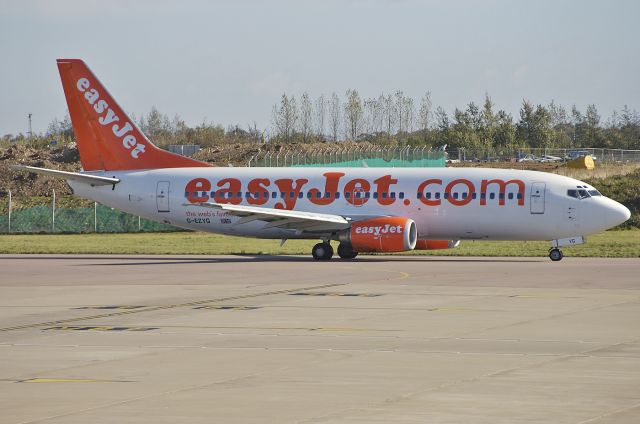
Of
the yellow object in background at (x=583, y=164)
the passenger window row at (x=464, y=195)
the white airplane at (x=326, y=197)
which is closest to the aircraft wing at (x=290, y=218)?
the white airplane at (x=326, y=197)

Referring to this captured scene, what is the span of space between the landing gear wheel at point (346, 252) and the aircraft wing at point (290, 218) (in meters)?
0.96

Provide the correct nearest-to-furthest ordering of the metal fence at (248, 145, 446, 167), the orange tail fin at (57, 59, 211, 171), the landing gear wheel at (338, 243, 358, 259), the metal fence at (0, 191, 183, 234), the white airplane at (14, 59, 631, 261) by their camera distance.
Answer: the white airplane at (14, 59, 631, 261), the landing gear wheel at (338, 243, 358, 259), the orange tail fin at (57, 59, 211, 171), the metal fence at (0, 191, 183, 234), the metal fence at (248, 145, 446, 167)

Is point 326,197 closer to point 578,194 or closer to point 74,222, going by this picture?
point 578,194

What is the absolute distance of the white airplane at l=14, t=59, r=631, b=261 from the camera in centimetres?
4534

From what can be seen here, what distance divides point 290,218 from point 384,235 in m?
3.64

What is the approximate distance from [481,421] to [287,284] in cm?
2074

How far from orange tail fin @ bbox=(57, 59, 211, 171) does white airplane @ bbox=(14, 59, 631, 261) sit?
4cm

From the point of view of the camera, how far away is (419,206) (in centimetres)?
4656

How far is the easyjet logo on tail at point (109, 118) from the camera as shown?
51031mm

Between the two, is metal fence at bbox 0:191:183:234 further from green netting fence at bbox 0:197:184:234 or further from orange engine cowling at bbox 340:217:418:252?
orange engine cowling at bbox 340:217:418:252

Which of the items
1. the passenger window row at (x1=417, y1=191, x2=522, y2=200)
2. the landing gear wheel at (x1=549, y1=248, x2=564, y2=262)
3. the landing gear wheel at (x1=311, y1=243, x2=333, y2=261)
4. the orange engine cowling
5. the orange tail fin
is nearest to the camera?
the landing gear wheel at (x1=549, y1=248, x2=564, y2=262)

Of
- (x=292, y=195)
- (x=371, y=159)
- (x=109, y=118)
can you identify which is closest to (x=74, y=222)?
(x=371, y=159)

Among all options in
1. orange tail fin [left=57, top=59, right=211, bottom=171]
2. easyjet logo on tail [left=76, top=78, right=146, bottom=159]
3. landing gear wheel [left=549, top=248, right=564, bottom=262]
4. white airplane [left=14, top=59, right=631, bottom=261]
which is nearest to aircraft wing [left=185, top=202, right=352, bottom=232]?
white airplane [left=14, top=59, right=631, bottom=261]

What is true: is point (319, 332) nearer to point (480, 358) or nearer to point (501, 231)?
point (480, 358)
